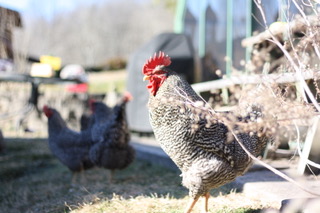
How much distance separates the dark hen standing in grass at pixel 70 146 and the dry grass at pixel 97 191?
27 cm

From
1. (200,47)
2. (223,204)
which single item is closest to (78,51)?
(200,47)

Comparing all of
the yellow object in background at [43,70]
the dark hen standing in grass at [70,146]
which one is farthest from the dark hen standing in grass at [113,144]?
the yellow object in background at [43,70]

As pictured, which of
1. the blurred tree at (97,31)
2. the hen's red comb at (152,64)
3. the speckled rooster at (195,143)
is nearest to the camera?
the speckled rooster at (195,143)

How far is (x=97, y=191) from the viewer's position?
453 centimetres

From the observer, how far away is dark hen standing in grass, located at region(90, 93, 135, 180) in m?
5.01

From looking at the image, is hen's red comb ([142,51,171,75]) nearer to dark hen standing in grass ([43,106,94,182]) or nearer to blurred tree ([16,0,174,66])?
dark hen standing in grass ([43,106,94,182])

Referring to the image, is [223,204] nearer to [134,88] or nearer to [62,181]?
[62,181]

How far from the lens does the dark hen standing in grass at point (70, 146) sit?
5.23m

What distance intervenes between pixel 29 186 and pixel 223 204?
284cm

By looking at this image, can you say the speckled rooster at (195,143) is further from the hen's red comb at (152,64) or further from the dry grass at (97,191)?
the dry grass at (97,191)

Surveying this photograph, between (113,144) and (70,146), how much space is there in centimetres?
71

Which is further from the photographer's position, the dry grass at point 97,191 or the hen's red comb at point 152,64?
the dry grass at point 97,191

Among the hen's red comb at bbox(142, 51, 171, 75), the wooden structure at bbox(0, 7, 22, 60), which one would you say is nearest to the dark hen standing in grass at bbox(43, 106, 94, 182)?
the hen's red comb at bbox(142, 51, 171, 75)

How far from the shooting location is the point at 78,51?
30.9m
